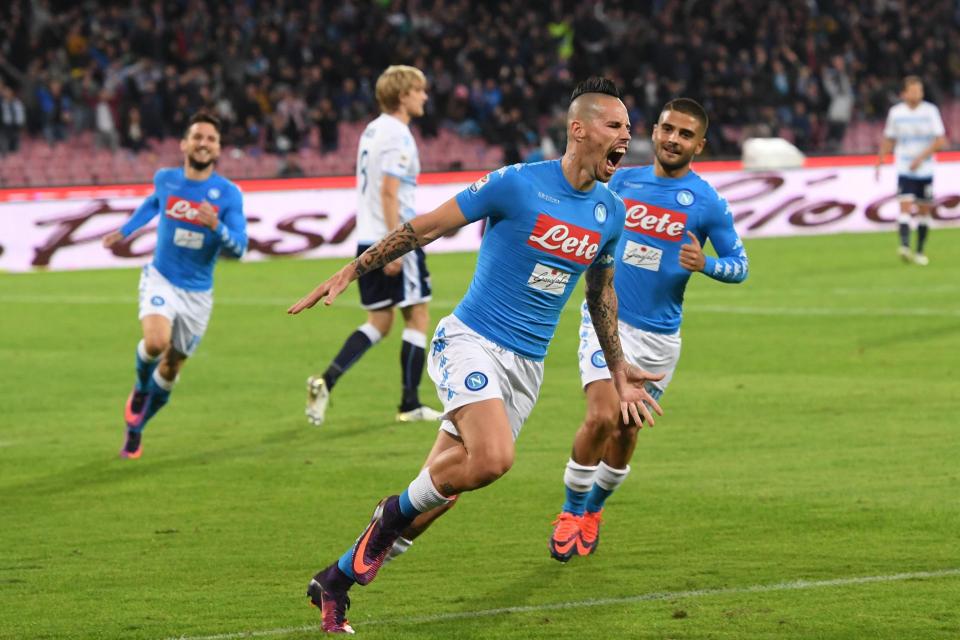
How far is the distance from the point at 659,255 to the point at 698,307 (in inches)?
386

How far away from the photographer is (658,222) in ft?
25.8

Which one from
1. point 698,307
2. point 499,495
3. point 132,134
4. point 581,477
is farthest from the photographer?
point 132,134

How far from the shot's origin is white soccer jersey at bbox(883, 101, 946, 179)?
2125cm

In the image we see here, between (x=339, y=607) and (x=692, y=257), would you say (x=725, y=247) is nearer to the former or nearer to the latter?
(x=692, y=257)

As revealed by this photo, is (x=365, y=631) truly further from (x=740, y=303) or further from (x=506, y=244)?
(x=740, y=303)

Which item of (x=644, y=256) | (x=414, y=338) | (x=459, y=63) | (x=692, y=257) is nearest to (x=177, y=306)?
(x=414, y=338)

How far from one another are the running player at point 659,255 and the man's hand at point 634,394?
42.6 inches

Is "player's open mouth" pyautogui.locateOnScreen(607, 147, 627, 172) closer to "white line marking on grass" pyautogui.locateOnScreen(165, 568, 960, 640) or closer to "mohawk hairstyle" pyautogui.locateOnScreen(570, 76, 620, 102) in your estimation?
"mohawk hairstyle" pyautogui.locateOnScreen(570, 76, 620, 102)

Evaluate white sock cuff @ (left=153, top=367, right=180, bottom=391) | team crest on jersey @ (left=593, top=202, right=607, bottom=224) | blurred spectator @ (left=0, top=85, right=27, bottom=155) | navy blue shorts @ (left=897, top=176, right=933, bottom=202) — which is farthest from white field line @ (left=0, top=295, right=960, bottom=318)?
team crest on jersey @ (left=593, top=202, right=607, bottom=224)

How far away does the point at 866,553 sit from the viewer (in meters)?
7.21

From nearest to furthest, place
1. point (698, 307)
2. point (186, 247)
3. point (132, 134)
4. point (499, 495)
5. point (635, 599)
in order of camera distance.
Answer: point (635, 599) < point (499, 495) < point (186, 247) < point (698, 307) < point (132, 134)

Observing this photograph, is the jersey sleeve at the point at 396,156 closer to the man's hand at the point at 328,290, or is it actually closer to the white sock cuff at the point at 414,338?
the white sock cuff at the point at 414,338

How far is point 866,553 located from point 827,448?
106 inches

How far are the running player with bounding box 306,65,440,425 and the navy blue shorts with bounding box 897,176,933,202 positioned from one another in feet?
38.1
